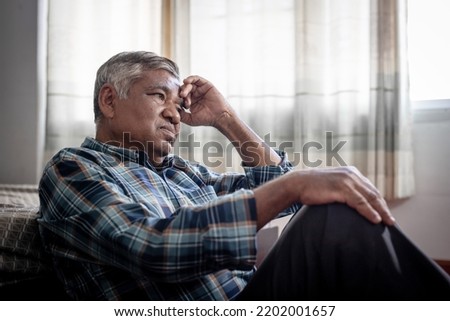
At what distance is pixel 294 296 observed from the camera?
76 centimetres

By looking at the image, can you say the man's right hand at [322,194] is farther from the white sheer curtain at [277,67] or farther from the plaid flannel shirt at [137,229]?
the white sheer curtain at [277,67]

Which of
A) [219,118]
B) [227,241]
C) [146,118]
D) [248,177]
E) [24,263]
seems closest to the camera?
[227,241]

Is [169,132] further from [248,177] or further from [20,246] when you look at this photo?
[20,246]

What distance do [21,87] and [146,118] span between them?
1.29 m

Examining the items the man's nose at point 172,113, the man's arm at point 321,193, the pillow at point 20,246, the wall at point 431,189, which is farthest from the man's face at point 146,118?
the wall at point 431,189

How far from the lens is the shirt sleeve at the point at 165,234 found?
709 millimetres

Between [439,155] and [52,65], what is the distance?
1.86 metres

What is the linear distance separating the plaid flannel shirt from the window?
4.11 feet

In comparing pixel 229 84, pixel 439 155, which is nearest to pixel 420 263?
pixel 439 155

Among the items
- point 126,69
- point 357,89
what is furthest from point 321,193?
point 357,89

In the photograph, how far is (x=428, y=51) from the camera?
1928mm

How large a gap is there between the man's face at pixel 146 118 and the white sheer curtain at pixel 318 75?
915 millimetres

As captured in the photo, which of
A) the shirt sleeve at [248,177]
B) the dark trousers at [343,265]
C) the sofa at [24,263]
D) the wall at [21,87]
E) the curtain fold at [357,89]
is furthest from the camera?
the wall at [21,87]
